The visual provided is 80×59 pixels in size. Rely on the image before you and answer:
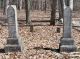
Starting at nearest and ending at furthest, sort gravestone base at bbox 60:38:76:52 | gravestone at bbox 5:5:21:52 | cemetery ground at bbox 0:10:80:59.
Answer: cemetery ground at bbox 0:10:80:59 < gravestone at bbox 5:5:21:52 < gravestone base at bbox 60:38:76:52

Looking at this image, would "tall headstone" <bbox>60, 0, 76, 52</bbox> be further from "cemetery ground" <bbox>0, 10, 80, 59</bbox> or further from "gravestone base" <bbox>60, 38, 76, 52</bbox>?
"cemetery ground" <bbox>0, 10, 80, 59</bbox>

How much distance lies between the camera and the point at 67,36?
476 inches

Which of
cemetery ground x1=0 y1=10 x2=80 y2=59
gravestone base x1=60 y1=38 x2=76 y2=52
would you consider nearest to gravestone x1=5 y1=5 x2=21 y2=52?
cemetery ground x1=0 y1=10 x2=80 y2=59

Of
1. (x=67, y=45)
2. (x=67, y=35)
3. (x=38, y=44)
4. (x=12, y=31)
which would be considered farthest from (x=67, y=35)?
(x=38, y=44)

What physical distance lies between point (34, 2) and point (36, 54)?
54774 millimetres

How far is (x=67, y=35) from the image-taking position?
12.1 metres

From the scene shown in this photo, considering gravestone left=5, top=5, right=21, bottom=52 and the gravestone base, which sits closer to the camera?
gravestone left=5, top=5, right=21, bottom=52

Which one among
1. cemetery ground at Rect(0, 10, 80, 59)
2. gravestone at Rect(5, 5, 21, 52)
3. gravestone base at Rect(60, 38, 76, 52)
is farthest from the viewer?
gravestone base at Rect(60, 38, 76, 52)

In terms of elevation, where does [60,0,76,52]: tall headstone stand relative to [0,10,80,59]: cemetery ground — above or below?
above

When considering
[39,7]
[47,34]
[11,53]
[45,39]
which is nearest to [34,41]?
[45,39]

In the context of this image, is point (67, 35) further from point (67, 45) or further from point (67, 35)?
point (67, 45)

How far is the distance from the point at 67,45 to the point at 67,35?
394 mm

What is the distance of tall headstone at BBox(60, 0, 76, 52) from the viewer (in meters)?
11.9

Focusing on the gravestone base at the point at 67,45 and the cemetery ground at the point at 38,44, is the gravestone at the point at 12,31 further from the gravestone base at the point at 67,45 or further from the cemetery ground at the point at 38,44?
the gravestone base at the point at 67,45
